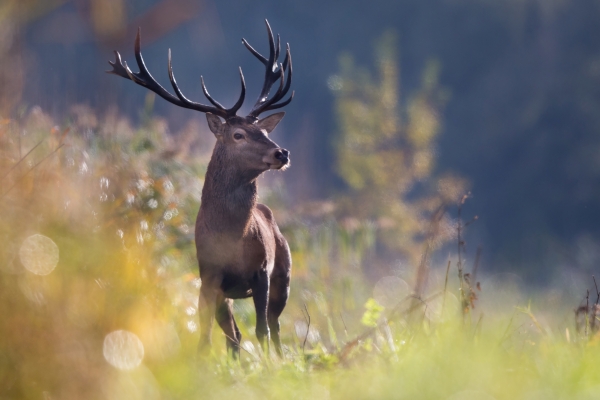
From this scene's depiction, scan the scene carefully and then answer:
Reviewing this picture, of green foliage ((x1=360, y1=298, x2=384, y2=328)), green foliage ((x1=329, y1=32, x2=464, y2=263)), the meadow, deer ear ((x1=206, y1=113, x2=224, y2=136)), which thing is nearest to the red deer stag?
deer ear ((x1=206, y1=113, x2=224, y2=136))

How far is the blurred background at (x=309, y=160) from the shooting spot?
2441 millimetres

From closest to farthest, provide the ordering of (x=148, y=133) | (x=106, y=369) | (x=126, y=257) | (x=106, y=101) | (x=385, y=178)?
(x=106, y=369) < (x=126, y=257) < (x=106, y=101) < (x=148, y=133) < (x=385, y=178)

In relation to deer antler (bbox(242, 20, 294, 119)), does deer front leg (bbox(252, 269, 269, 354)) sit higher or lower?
lower

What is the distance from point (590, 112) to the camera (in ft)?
106

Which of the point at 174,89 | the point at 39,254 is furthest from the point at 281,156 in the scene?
the point at 39,254

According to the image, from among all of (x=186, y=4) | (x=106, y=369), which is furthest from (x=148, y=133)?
(x=106, y=369)

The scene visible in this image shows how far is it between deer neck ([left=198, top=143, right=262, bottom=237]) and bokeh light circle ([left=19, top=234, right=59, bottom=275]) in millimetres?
1999

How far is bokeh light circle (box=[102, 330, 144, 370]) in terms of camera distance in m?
2.16

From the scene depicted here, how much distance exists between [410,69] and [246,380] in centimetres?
3672

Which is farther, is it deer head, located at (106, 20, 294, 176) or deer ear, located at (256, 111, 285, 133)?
deer ear, located at (256, 111, 285, 133)

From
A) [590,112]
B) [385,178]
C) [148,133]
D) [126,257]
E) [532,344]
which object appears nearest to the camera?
[126,257]

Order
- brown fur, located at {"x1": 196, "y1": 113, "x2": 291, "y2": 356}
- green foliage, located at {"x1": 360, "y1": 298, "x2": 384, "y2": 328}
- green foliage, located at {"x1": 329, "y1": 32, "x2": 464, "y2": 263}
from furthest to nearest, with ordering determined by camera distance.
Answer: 1. green foliage, located at {"x1": 329, "y1": 32, "x2": 464, "y2": 263}
2. brown fur, located at {"x1": 196, "y1": 113, "x2": 291, "y2": 356}
3. green foliage, located at {"x1": 360, "y1": 298, "x2": 384, "y2": 328}

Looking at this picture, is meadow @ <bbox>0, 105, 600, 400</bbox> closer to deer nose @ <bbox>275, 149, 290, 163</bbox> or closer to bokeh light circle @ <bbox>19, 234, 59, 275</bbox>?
bokeh light circle @ <bbox>19, 234, 59, 275</bbox>

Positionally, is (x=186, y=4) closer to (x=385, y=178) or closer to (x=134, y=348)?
(x=134, y=348)
